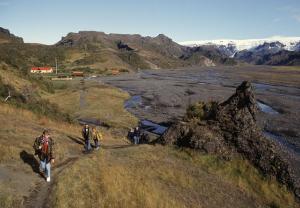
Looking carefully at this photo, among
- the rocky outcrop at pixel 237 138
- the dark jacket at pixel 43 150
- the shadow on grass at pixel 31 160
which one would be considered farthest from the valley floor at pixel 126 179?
the dark jacket at pixel 43 150

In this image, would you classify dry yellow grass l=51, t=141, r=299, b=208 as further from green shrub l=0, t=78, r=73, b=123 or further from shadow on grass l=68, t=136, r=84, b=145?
green shrub l=0, t=78, r=73, b=123

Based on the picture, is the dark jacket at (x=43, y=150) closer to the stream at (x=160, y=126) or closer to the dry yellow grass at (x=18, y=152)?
the dry yellow grass at (x=18, y=152)

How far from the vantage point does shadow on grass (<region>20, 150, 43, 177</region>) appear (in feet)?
69.6

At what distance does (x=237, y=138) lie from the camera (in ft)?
96.6

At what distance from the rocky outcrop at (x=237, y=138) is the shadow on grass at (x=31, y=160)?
11.6m

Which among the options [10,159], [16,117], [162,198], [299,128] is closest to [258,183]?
[162,198]

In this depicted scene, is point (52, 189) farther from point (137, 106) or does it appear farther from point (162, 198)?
point (137, 106)

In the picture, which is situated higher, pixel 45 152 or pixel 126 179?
pixel 45 152

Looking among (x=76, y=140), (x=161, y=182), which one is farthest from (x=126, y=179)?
(x=76, y=140)

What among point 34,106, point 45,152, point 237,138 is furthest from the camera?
point 34,106

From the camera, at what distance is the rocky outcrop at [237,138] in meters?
27.3

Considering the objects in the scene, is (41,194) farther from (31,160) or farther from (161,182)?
(161,182)

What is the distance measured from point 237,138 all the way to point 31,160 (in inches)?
584

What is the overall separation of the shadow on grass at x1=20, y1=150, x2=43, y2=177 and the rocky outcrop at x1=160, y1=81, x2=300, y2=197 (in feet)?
38.0
